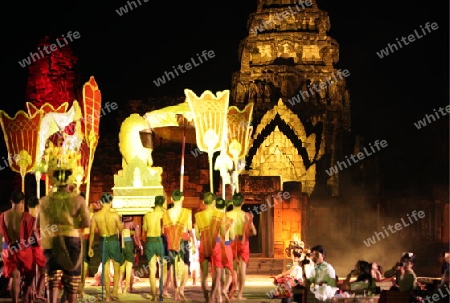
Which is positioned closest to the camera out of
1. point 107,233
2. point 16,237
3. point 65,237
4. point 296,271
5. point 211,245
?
point 65,237

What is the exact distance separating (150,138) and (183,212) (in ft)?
17.5

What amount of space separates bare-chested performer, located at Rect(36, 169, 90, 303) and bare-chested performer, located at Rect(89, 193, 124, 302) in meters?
3.01

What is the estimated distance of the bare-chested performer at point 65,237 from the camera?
10312mm

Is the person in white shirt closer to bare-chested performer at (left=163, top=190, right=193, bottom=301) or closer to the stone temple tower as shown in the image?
bare-chested performer at (left=163, top=190, right=193, bottom=301)

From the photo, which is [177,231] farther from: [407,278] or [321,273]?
[407,278]

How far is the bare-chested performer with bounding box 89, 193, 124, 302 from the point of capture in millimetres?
13562

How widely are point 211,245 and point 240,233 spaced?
1319 mm

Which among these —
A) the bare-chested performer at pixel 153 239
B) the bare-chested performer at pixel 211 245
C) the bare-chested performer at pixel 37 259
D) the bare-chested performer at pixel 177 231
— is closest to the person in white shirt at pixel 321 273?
the bare-chested performer at pixel 211 245

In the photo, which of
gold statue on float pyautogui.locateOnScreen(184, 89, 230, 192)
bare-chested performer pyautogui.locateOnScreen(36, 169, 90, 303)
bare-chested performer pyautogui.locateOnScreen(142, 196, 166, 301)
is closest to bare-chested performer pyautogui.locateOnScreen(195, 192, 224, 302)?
bare-chested performer pyautogui.locateOnScreen(142, 196, 166, 301)

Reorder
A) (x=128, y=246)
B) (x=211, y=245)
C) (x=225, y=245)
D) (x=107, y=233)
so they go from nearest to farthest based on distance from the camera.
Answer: (x=211, y=245) < (x=225, y=245) < (x=107, y=233) < (x=128, y=246)

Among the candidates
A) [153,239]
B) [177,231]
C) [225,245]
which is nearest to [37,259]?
[153,239]

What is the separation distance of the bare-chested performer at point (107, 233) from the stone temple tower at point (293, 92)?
2369 centimetres

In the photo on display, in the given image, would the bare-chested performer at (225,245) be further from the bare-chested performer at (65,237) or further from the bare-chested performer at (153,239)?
the bare-chested performer at (65,237)

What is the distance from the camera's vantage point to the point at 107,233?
13.7 meters
